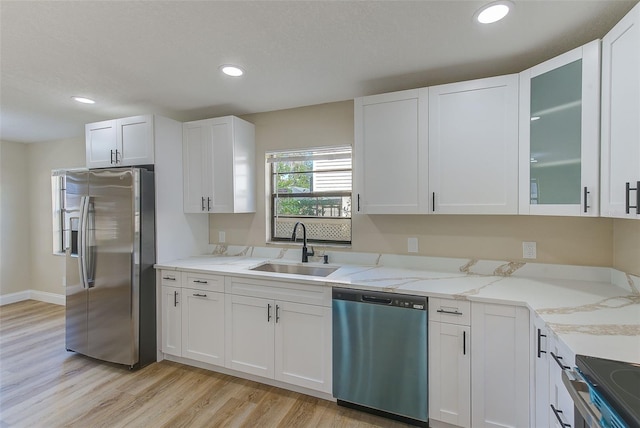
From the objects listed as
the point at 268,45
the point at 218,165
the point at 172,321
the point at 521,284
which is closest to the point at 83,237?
the point at 172,321

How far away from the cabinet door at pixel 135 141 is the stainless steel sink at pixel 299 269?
148 centimetres

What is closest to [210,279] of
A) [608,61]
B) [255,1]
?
[255,1]

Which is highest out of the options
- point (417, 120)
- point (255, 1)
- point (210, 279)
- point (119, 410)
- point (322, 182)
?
point (255, 1)

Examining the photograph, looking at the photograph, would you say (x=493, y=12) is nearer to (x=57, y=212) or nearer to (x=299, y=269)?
(x=299, y=269)

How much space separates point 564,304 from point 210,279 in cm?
249

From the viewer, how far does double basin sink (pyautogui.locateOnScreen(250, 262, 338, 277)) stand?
2704 millimetres

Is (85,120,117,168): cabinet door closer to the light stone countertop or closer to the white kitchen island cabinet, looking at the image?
the light stone countertop

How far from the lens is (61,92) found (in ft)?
8.45

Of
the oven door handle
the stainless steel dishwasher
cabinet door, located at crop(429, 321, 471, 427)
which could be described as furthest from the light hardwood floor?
the oven door handle

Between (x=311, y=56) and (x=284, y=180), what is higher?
(x=311, y=56)

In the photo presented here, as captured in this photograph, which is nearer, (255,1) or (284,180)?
(255,1)

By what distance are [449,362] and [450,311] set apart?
1.08 feet

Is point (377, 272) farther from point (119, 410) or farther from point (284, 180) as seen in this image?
point (119, 410)

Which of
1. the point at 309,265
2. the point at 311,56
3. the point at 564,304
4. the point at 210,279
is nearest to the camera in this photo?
the point at 564,304
